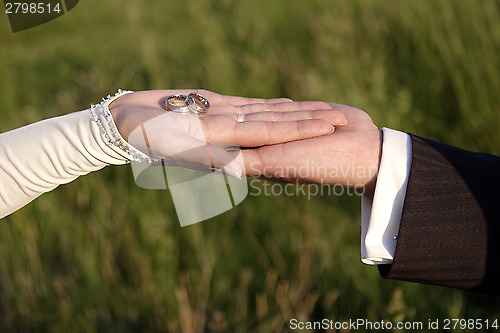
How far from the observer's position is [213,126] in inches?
45.9

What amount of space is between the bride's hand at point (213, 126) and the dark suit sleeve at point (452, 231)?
0.89ft

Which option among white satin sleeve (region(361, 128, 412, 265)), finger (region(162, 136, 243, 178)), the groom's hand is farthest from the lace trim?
white satin sleeve (region(361, 128, 412, 265))

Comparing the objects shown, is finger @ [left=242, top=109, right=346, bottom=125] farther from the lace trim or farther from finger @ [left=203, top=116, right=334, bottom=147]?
the lace trim

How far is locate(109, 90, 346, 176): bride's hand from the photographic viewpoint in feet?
3.48

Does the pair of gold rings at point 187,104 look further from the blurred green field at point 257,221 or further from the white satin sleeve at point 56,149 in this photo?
the blurred green field at point 257,221

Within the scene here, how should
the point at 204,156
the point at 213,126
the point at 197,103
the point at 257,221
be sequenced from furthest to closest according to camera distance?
the point at 257,221 → the point at 197,103 → the point at 213,126 → the point at 204,156

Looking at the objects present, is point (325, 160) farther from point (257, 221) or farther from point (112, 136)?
point (257, 221)

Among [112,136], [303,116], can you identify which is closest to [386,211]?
[303,116]

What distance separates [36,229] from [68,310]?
338 mm

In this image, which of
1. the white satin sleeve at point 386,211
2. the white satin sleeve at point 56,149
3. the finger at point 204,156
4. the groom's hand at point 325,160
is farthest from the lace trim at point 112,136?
the white satin sleeve at point 386,211

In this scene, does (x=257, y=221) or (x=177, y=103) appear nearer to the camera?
(x=177, y=103)

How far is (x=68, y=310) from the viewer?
1581 mm

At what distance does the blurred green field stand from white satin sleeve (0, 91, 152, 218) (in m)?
0.52

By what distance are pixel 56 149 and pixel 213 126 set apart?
367 millimetres
